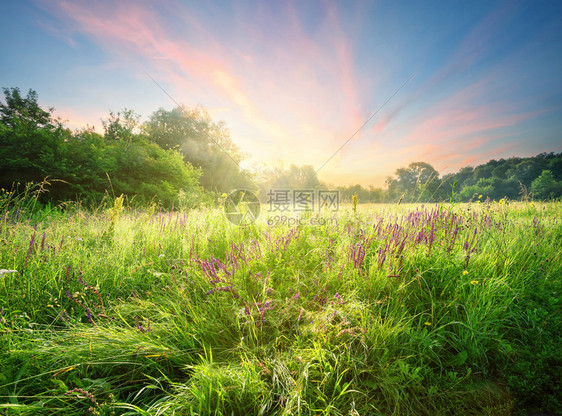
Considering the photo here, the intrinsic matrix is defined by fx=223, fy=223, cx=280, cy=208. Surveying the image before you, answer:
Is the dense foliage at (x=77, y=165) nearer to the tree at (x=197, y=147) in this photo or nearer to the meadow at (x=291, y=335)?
the meadow at (x=291, y=335)

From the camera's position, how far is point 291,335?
1.79m

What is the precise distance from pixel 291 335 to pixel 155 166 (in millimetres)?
14381

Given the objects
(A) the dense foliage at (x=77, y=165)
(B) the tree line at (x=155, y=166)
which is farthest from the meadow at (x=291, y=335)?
(A) the dense foliage at (x=77, y=165)

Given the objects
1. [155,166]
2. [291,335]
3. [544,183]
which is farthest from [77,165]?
[544,183]

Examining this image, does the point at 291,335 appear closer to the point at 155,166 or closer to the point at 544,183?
the point at 155,166

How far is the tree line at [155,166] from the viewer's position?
858cm

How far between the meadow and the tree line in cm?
156

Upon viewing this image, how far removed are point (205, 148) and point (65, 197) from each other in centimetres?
1847

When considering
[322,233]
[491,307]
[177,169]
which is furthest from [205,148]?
[491,307]

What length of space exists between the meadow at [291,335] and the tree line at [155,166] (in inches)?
61.6

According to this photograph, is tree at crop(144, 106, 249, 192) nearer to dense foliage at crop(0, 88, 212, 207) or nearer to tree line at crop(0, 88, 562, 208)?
tree line at crop(0, 88, 562, 208)

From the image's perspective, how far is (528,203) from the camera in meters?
7.05

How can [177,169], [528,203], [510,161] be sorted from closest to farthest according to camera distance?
[528,203]
[177,169]
[510,161]

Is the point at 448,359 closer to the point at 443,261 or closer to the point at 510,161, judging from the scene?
the point at 443,261
